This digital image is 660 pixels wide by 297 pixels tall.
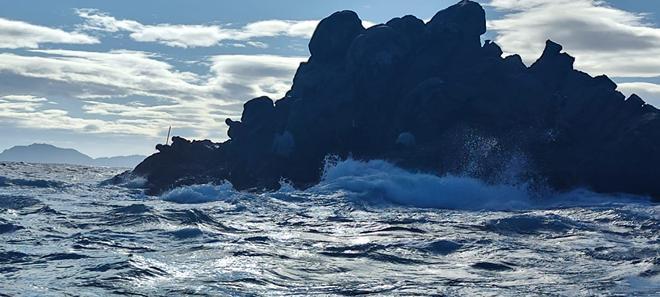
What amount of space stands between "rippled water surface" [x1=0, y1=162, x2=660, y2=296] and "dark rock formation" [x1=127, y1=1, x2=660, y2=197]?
15811 millimetres

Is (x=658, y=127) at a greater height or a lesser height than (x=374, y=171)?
greater

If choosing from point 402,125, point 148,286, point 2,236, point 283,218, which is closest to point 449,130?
point 402,125

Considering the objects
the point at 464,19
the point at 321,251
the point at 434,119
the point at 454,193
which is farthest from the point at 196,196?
the point at 464,19

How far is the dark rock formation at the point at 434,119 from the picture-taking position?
153ft

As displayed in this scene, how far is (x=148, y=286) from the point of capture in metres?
12.2

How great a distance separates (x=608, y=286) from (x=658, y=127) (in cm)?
3908

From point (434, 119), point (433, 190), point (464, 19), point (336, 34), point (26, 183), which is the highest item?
point (464, 19)

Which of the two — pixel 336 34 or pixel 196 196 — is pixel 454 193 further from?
pixel 336 34

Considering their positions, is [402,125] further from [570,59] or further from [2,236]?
[2,236]

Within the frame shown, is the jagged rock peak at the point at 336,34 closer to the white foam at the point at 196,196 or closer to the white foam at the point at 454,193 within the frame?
the white foam at the point at 454,193

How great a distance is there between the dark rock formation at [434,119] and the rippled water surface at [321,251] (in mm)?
15811

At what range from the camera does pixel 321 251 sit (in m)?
17.5

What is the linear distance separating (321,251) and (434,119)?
37312mm

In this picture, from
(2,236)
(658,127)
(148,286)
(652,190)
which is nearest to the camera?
(148,286)
